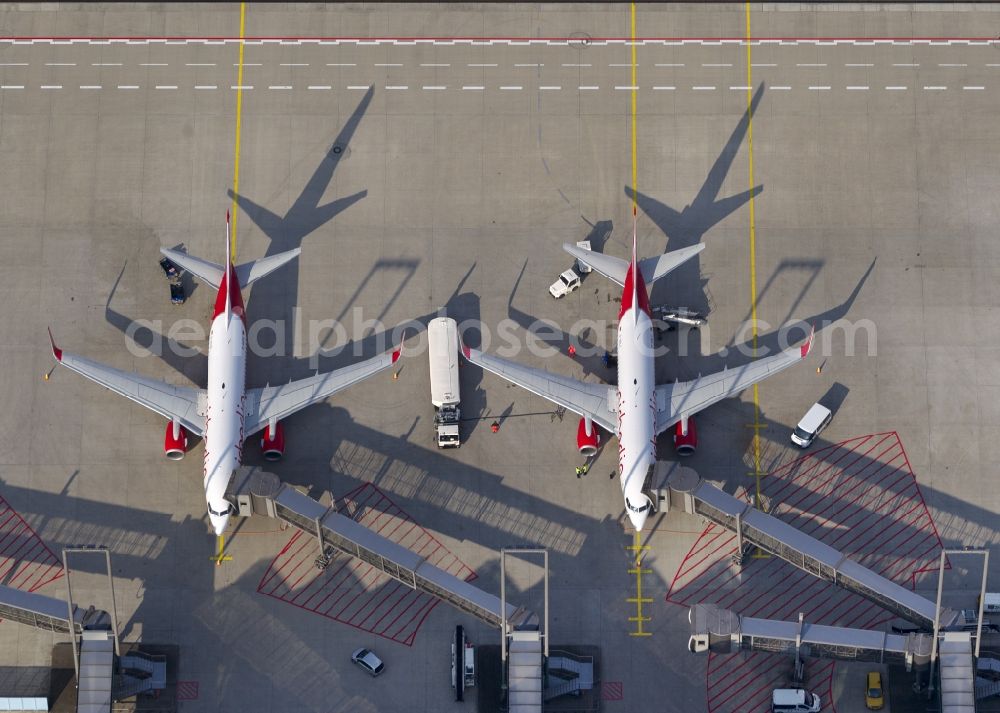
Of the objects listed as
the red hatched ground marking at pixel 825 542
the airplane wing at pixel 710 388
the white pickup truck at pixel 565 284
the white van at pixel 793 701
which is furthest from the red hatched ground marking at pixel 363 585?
the white van at pixel 793 701

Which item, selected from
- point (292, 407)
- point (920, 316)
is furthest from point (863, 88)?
point (292, 407)

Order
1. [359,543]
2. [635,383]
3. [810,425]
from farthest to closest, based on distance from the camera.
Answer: [810,425]
[635,383]
[359,543]

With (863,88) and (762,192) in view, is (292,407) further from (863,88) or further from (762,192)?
(863,88)

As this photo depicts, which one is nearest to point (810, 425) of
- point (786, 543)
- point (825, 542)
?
point (825, 542)

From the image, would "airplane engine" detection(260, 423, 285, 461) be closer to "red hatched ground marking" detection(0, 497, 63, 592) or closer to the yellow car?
"red hatched ground marking" detection(0, 497, 63, 592)

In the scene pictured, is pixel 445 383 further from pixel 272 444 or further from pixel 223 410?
pixel 223 410

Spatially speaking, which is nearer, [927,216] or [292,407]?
[292,407]
